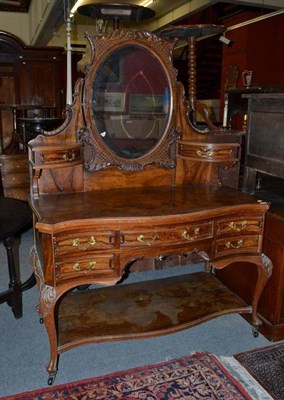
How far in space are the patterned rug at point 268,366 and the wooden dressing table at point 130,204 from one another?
7.3 inches

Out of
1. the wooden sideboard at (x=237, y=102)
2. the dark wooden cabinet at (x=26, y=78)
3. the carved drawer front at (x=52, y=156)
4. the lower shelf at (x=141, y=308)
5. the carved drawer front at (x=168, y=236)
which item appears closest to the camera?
the carved drawer front at (x=168, y=236)

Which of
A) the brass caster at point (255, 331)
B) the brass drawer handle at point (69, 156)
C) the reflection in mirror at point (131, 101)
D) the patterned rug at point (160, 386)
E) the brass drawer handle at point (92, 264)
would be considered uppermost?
the reflection in mirror at point (131, 101)

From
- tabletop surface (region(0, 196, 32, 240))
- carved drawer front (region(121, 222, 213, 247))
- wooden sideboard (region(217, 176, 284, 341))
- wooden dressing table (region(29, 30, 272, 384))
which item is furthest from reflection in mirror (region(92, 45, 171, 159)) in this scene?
wooden sideboard (region(217, 176, 284, 341))

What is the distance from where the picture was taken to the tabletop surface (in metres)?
2.12

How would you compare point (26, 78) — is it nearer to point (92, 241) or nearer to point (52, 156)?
point (52, 156)

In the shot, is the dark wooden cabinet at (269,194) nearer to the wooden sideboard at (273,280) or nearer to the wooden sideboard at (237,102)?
the wooden sideboard at (273,280)

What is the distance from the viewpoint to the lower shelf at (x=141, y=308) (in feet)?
6.61

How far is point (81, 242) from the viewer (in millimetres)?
1729

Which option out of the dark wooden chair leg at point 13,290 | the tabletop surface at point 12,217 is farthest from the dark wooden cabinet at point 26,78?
the dark wooden chair leg at point 13,290

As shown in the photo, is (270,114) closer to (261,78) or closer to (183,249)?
(183,249)

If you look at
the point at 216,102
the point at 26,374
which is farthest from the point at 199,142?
the point at 216,102

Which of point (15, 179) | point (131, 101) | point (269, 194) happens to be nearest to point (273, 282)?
point (269, 194)

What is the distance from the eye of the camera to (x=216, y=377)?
1935 mm

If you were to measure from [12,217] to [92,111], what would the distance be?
0.85m
